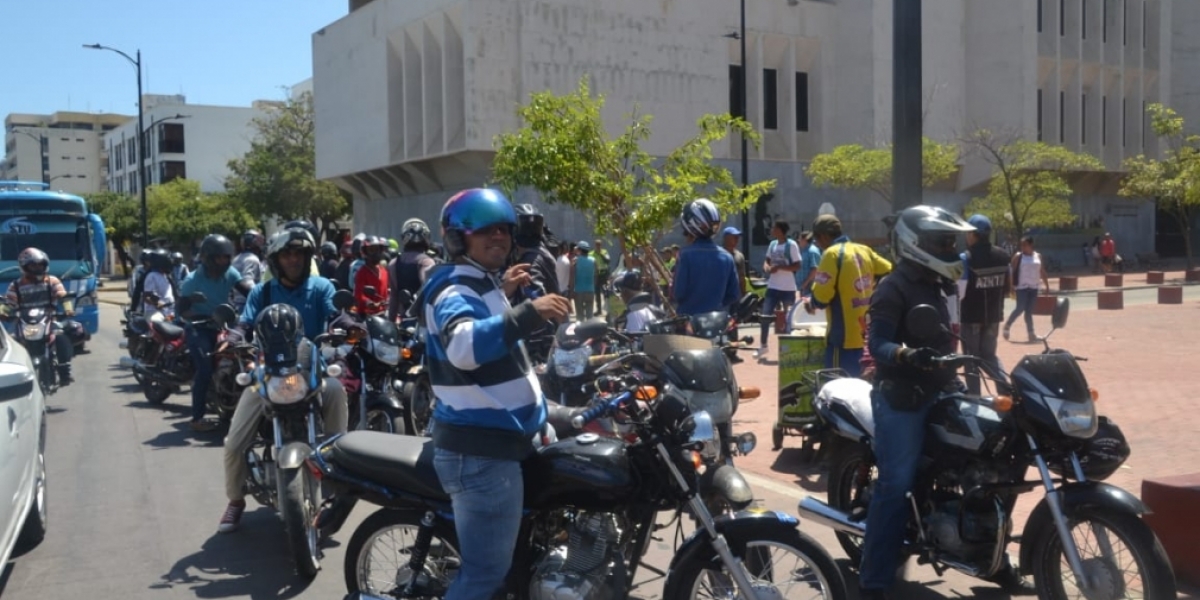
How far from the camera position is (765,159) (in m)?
40.4

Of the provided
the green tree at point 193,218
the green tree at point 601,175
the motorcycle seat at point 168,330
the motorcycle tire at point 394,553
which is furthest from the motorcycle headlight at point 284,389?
the green tree at point 193,218

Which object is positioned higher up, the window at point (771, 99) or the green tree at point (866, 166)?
the window at point (771, 99)

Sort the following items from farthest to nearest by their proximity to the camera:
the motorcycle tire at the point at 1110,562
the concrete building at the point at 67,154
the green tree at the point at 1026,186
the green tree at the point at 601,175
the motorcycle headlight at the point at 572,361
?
the concrete building at the point at 67,154, the green tree at the point at 1026,186, the green tree at the point at 601,175, the motorcycle headlight at the point at 572,361, the motorcycle tire at the point at 1110,562

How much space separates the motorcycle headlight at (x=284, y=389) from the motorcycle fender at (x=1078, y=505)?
3710 millimetres

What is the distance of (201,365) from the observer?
35.4 ft

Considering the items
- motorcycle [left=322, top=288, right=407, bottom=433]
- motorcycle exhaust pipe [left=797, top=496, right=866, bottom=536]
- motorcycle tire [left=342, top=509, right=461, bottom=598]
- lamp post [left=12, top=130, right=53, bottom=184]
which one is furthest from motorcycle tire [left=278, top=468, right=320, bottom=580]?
lamp post [left=12, top=130, right=53, bottom=184]

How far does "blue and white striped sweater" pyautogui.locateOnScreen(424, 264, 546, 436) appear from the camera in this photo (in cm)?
388

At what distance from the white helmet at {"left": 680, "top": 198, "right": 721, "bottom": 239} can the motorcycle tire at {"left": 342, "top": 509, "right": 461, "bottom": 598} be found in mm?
3417

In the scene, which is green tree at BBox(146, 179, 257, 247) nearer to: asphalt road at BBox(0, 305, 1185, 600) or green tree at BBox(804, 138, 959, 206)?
green tree at BBox(804, 138, 959, 206)

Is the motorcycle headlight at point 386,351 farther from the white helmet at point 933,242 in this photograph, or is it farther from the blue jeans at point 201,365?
the white helmet at point 933,242

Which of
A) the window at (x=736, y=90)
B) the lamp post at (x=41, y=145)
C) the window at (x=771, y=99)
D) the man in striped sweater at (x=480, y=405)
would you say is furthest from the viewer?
the lamp post at (x=41, y=145)

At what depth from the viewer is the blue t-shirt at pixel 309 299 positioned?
720cm

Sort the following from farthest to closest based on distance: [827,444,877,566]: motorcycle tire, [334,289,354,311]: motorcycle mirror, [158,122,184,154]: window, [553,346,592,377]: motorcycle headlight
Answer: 1. [158,122,184,154]: window
2. [334,289,354,311]: motorcycle mirror
3. [553,346,592,377]: motorcycle headlight
4. [827,444,877,566]: motorcycle tire

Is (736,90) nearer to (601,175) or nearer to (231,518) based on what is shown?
(601,175)
